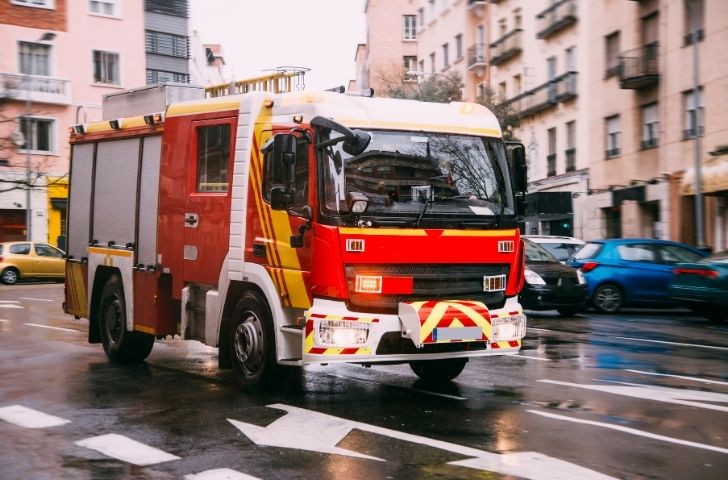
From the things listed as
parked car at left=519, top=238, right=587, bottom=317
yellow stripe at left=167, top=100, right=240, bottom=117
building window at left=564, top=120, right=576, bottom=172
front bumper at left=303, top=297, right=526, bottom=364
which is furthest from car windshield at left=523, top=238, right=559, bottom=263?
building window at left=564, top=120, right=576, bottom=172

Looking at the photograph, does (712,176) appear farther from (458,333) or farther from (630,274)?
(458,333)

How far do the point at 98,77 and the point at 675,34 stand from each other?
25967mm

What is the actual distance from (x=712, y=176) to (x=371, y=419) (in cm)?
2107

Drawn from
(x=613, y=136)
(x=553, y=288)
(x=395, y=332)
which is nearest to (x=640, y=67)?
(x=613, y=136)

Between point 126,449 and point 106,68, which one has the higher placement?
point 106,68

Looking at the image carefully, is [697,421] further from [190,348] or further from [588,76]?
[588,76]

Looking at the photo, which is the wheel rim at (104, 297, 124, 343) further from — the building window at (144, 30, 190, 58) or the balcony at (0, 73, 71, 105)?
the building window at (144, 30, 190, 58)

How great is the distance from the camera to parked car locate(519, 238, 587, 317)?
61.6ft

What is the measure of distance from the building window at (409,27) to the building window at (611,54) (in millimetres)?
41550

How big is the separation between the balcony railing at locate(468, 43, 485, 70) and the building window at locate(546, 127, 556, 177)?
9.75 meters

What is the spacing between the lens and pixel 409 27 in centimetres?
7575

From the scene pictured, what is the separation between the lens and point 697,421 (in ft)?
26.6


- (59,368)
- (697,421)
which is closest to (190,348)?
(59,368)

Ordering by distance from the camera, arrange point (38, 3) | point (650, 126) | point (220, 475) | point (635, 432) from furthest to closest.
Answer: point (38, 3) → point (650, 126) → point (635, 432) → point (220, 475)
